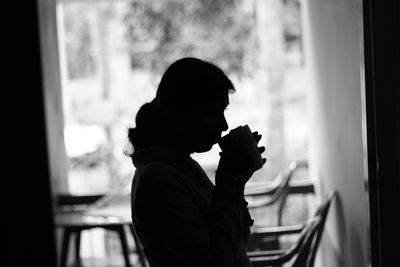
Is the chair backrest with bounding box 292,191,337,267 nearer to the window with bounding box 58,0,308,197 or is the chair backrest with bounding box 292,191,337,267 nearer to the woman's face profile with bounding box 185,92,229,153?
the woman's face profile with bounding box 185,92,229,153

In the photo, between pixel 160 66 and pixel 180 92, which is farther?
pixel 160 66

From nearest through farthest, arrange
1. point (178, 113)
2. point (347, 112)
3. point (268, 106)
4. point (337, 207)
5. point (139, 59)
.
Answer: point (178, 113)
point (347, 112)
point (337, 207)
point (268, 106)
point (139, 59)

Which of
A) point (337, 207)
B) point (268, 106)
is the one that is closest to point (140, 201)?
point (337, 207)

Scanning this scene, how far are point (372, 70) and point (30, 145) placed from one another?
0.92 metres

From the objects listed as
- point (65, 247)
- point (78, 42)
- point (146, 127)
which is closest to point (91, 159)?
point (78, 42)

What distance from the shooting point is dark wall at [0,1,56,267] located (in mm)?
1282

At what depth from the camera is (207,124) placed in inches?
54.9

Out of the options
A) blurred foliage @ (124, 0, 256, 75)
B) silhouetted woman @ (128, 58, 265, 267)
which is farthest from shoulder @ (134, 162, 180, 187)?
blurred foliage @ (124, 0, 256, 75)

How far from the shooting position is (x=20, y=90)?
51.6 inches

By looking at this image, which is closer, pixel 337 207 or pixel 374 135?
pixel 374 135

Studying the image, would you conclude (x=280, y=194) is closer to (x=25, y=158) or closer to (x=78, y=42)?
(x=25, y=158)

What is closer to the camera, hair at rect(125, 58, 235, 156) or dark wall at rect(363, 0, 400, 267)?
hair at rect(125, 58, 235, 156)

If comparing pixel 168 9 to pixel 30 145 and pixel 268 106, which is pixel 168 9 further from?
pixel 30 145

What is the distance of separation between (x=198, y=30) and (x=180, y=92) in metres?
7.63
